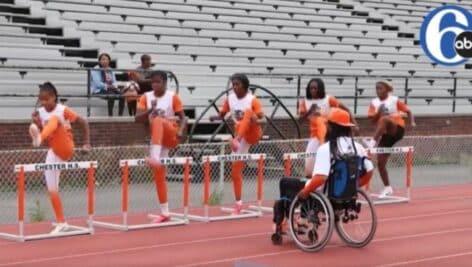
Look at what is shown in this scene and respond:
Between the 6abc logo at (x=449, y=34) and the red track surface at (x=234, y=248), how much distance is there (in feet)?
6.71

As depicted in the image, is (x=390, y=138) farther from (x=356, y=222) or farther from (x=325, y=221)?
(x=325, y=221)

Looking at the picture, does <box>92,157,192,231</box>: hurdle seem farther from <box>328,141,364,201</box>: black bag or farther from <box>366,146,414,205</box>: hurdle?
<box>366,146,414,205</box>: hurdle

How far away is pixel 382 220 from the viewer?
12.4 metres

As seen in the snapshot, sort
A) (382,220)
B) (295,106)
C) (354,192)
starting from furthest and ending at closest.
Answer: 1. (295,106)
2. (382,220)
3. (354,192)

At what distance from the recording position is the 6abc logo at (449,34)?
8492 millimetres

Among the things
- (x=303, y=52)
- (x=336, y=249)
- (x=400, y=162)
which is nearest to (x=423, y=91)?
(x=303, y=52)

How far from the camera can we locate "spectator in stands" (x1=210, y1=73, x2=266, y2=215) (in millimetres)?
11992

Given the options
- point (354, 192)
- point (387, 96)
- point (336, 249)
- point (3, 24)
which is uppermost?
point (3, 24)

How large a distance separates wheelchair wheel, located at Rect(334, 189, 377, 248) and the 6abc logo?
1.73m

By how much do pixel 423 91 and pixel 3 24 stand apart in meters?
11.0

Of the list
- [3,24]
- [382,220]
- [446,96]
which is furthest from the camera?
[446,96]

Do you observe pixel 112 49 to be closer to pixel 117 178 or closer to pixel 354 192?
pixel 117 178

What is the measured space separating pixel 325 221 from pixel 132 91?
7789 mm

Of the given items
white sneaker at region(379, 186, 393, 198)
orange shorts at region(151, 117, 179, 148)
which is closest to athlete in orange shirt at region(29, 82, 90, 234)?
orange shorts at region(151, 117, 179, 148)
